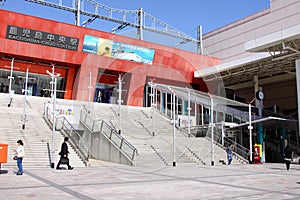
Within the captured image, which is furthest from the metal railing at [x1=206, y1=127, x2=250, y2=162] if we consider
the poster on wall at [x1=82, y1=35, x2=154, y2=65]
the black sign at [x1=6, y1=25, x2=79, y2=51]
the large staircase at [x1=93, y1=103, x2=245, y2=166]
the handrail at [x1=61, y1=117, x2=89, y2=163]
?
the black sign at [x1=6, y1=25, x2=79, y2=51]

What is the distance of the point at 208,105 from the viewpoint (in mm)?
25641

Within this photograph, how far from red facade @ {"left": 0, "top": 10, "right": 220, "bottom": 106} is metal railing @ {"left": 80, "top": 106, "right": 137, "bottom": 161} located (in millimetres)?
11147

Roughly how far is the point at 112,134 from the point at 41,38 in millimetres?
15886

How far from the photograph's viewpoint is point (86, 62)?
31750 mm

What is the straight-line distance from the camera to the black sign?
93.1 feet

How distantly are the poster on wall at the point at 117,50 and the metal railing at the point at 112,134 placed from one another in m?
11.7

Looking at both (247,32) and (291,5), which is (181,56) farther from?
(291,5)

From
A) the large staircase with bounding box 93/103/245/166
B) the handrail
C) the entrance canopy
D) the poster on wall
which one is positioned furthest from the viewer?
the poster on wall

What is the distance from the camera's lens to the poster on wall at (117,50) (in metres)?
31.5

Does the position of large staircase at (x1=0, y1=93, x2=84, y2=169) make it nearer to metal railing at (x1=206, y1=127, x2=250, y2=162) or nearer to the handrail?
the handrail

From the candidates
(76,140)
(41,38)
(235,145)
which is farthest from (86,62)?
(235,145)

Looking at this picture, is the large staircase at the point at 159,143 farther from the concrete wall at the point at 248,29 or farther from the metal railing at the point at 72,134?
the concrete wall at the point at 248,29

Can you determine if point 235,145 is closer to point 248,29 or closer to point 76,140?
point 76,140

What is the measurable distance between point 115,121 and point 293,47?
1343 centimetres
